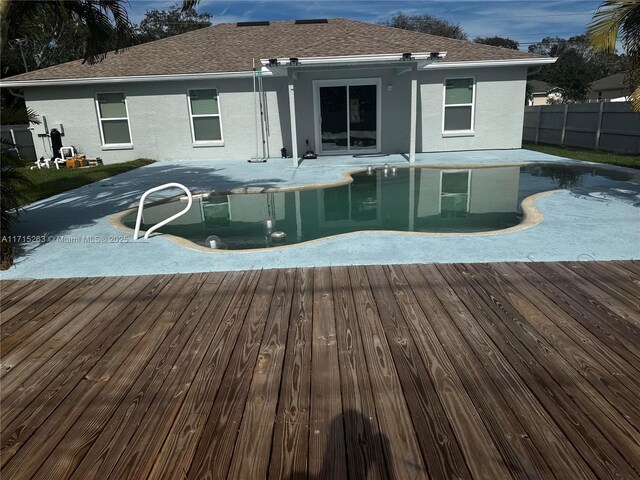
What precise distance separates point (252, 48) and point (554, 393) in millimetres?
16145

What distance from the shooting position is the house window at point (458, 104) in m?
14.7

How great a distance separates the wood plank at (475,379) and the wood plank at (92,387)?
80.5 inches

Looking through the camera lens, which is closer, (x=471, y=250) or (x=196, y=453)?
(x=196, y=453)

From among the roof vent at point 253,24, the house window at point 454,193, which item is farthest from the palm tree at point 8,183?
→ the roof vent at point 253,24

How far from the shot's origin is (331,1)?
23.0 m

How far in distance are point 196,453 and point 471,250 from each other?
12.8 ft

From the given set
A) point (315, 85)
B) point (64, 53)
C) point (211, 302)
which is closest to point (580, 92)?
point (315, 85)

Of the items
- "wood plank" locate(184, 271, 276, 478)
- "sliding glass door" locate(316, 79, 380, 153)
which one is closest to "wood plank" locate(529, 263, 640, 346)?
"wood plank" locate(184, 271, 276, 478)

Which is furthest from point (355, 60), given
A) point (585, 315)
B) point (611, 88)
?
point (611, 88)

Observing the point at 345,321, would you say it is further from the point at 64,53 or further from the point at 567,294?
the point at 64,53

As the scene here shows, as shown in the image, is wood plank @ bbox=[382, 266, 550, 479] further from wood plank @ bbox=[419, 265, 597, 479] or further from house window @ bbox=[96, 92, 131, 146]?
house window @ bbox=[96, 92, 131, 146]

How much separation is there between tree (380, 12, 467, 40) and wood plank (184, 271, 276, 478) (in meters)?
54.5

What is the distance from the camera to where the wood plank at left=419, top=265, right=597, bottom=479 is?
77.2 inches

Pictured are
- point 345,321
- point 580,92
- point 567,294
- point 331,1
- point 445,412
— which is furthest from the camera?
point 580,92
